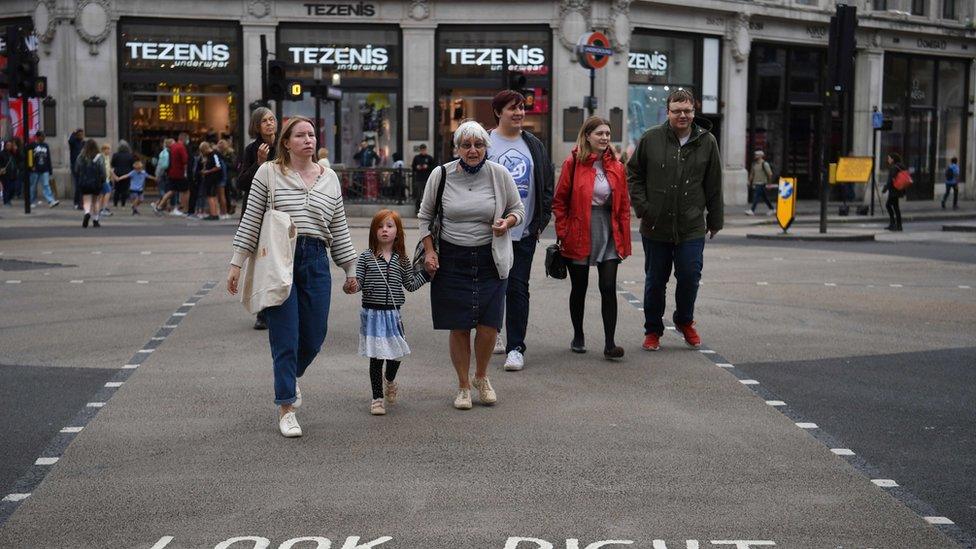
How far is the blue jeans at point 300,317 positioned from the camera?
7.36 meters

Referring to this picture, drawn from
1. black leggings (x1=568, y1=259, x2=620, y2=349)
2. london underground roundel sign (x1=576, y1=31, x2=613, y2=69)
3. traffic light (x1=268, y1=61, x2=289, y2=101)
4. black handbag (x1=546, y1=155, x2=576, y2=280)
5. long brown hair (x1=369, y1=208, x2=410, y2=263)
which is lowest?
black leggings (x1=568, y1=259, x2=620, y2=349)

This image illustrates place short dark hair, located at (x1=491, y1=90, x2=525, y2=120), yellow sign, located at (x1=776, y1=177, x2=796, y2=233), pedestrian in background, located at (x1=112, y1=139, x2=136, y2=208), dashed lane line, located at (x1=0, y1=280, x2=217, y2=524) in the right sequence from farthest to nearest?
pedestrian in background, located at (x1=112, y1=139, x2=136, y2=208), yellow sign, located at (x1=776, y1=177, x2=796, y2=233), short dark hair, located at (x1=491, y1=90, x2=525, y2=120), dashed lane line, located at (x1=0, y1=280, x2=217, y2=524)

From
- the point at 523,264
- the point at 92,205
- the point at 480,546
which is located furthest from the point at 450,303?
the point at 92,205

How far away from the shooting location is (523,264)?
971 centimetres

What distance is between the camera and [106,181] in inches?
1040

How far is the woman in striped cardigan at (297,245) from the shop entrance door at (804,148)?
117ft

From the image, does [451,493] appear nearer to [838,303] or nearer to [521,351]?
[521,351]

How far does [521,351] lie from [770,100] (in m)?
32.8

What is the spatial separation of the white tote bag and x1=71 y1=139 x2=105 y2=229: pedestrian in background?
1757 cm

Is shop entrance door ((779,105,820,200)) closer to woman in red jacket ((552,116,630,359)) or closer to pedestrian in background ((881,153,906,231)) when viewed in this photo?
pedestrian in background ((881,153,906,231))

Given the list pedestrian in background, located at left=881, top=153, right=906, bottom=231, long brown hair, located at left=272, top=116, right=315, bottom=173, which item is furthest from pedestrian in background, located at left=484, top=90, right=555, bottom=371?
pedestrian in background, located at left=881, top=153, right=906, bottom=231

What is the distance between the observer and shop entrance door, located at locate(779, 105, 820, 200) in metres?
41.8

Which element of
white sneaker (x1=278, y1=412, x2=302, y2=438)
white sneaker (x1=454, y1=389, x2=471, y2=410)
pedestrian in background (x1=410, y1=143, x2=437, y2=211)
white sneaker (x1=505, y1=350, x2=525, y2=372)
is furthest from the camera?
pedestrian in background (x1=410, y1=143, x2=437, y2=211)

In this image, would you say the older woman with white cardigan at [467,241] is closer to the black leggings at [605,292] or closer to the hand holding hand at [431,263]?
the hand holding hand at [431,263]
